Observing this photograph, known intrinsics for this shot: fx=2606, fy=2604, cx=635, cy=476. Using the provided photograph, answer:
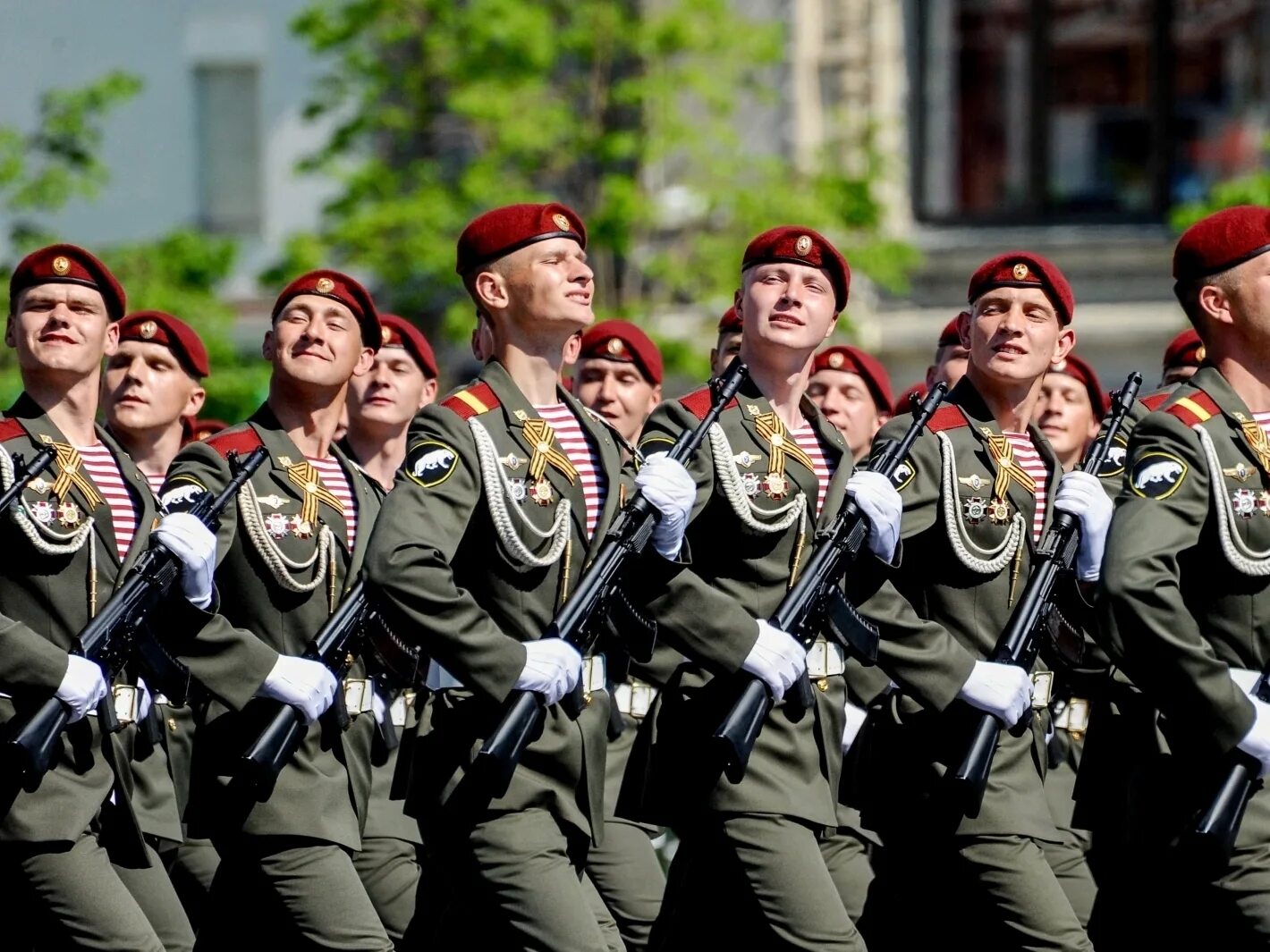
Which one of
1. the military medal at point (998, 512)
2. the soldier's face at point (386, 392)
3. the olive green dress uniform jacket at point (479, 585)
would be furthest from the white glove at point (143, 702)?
the military medal at point (998, 512)

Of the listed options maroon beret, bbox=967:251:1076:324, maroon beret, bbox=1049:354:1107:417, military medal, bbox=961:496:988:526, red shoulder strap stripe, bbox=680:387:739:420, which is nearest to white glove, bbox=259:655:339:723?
red shoulder strap stripe, bbox=680:387:739:420

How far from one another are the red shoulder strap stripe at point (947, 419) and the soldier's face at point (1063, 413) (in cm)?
162

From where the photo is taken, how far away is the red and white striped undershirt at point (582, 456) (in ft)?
20.2

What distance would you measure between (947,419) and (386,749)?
1727 millimetres

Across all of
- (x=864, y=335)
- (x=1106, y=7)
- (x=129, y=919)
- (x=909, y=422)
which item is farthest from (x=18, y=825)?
(x=1106, y=7)

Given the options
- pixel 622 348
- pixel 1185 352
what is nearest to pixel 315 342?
pixel 622 348

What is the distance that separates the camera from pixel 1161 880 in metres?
5.52

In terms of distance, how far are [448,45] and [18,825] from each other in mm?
10027

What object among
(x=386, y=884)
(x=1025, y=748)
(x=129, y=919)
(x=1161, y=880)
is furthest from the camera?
(x=386, y=884)

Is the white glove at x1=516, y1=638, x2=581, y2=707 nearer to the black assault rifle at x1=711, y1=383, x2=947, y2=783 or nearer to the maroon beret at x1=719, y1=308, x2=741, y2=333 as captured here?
the black assault rifle at x1=711, y1=383, x2=947, y2=783

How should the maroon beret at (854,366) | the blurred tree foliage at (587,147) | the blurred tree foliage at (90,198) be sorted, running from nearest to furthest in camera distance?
the maroon beret at (854,366), the blurred tree foliage at (90,198), the blurred tree foliage at (587,147)

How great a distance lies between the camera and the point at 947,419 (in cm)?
652

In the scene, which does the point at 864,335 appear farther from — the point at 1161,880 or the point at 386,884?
the point at 1161,880

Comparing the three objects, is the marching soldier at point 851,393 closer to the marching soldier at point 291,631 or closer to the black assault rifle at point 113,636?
the marching soldier at point 291,631
